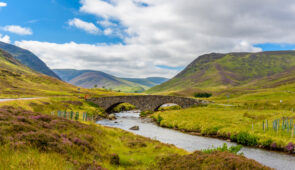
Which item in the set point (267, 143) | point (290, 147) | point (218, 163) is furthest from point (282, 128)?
point (218, 163)

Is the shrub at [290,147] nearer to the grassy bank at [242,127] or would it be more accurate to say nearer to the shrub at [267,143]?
the grassy bank at [242,127]

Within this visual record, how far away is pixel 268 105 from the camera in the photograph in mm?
71062

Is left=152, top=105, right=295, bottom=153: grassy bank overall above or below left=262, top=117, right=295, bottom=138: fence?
below

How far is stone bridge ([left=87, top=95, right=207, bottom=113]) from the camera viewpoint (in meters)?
86.5

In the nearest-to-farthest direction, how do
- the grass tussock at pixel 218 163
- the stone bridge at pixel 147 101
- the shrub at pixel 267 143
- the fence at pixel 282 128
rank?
1. the grass tussock at pixel 218 163
2. the shrub at pixel 267 143
3. the fence at pixel 282 128
4. the stone bridge at pixel 147 101

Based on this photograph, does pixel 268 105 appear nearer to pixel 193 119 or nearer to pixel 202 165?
pixel 193 119

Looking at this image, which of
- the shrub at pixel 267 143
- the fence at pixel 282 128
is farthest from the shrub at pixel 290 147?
the fence at pixel 282 128

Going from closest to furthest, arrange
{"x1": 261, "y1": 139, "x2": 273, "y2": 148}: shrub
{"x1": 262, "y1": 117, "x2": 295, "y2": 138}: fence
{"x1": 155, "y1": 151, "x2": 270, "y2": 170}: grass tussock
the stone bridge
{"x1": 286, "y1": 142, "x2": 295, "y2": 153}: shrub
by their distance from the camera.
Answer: {"x1": 155, "y1": 151, "x2": 270, "y2": 170}: grass tussock < {"x1": 286, "y1": 142, "x2": 295, "y2": 153}: shrub < {"x1": 261, "y1": 139, "x2": 273, "y2": 148}: shrub < {"x1": 262, "y1": 117, "x2": 295, "y2": 138}: fence < the stone bridge

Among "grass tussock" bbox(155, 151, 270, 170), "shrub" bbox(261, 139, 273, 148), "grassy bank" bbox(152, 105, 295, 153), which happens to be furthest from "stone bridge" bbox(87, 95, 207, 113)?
"grass tussock" bbox(155, 151, 270, 170)

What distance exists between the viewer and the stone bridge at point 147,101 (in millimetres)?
86500

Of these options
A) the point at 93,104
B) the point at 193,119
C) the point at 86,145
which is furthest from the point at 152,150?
the point at 93,104

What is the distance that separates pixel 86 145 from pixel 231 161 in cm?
1037

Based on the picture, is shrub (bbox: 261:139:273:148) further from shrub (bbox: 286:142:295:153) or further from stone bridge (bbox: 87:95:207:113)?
stone bridge (bbox: 87:95:207:113)

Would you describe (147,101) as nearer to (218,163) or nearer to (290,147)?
(290,147)
